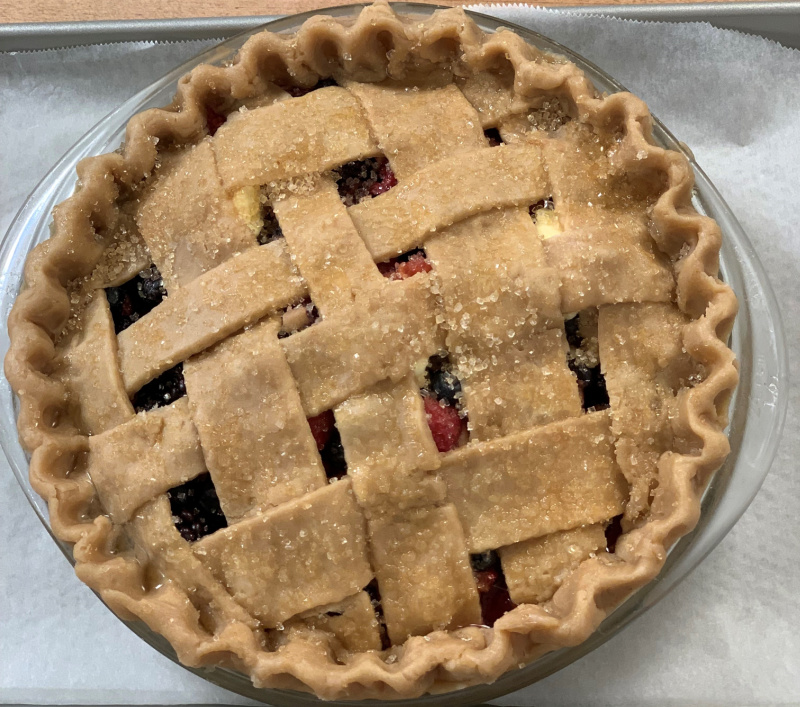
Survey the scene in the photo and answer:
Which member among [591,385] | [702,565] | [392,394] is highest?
[392,394]

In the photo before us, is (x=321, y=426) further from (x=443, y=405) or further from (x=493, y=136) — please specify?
(x=493, y=136)

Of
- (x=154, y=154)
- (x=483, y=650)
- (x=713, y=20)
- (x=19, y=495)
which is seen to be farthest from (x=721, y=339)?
(x=19, y=495)

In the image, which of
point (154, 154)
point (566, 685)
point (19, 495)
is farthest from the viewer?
point (19, 495)

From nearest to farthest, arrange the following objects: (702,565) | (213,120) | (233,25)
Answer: (213,120)
(702,565)
(233,25)

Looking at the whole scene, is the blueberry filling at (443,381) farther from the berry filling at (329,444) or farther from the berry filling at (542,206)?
the berry filling at (542,206)

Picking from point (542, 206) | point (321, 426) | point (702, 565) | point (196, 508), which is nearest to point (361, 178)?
point (542, 206)

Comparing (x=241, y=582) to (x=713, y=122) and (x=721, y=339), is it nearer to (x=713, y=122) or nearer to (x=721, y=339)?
(x=721, y=339)

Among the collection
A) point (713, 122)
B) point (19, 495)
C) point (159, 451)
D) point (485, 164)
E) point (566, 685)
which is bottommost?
point (566, 685)
